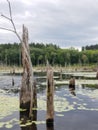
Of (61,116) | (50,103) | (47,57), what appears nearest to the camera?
(50,103)

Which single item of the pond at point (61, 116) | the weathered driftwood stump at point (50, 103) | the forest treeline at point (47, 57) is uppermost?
the forest treeline at point (47, 57)

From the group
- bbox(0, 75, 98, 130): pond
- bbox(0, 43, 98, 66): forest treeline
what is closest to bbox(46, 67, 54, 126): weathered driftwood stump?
bbox(0, 75, 98, 130): pond

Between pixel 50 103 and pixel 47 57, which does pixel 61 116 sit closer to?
pixel 50 103

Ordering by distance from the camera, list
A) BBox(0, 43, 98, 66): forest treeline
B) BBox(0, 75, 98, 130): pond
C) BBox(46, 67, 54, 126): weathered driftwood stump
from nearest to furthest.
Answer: BBox(0, 75, 98, 130): pond, BBox(46, 67, 54, 126): weathered driftwood stump, BBox(0, 43, 98, 66): forest treeline

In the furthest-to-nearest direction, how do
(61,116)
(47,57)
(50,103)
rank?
(47,57), (61,116), (50,103)

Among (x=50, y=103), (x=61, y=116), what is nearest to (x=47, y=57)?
(x=61, y=116)

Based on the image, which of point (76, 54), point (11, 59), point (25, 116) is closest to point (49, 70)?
point (25, 116)

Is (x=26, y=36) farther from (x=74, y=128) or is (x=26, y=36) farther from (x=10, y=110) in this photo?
(x=74, y=128)

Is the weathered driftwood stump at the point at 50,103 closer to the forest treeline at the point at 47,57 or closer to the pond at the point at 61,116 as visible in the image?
the pond at the point at 61,116

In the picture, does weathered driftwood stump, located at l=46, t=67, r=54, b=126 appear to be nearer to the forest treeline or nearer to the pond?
the pond

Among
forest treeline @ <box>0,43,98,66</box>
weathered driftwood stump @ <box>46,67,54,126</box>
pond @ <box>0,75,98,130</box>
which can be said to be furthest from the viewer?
forest treeline @ <box>0,43,98,66</box>

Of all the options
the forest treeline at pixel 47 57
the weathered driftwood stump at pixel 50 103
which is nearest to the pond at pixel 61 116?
the weathered driftwood stump at pixel 50 103

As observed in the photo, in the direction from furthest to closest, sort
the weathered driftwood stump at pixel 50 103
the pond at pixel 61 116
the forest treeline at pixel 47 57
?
the forest treeline at pixel 47 57
the weathered driftwood stump at pixel 50 103
the pond at pixel 61 116

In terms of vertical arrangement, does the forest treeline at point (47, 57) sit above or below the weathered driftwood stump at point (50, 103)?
above
